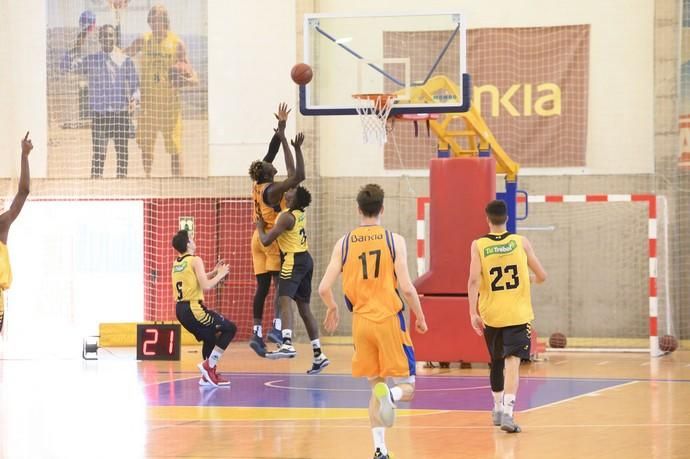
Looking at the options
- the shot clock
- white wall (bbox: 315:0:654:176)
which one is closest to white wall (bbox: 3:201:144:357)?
the shot clock

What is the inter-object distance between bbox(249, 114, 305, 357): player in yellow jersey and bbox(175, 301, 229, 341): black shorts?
67 cm

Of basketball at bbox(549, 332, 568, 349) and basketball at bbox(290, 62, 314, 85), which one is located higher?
basketball at bbox(290, 62, 314, 85)

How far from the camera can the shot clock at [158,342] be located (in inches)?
658

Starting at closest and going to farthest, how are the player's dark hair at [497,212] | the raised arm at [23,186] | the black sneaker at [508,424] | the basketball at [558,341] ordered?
the raised arm at [23,186] → the black sneaker at [508,424] → the player's dark hair at [497,212] → the basketball at [558,341]

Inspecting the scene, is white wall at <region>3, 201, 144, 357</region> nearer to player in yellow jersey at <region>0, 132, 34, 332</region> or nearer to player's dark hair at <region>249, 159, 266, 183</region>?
player's dark hair at <region>249, 159, 266, 183</region>

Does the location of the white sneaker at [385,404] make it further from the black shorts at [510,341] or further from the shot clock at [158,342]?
the shot clock at [158,342]

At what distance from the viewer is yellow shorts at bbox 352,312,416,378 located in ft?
25.7

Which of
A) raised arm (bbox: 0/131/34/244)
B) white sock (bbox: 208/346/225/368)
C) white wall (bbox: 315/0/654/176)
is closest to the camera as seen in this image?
raised arm (bbox: 0/131/34/244)

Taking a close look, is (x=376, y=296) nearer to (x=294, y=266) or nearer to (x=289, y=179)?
(x=289, y=179)

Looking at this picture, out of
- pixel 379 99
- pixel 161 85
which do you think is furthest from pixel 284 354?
pixel 161 85

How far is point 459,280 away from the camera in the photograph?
48.6 feet

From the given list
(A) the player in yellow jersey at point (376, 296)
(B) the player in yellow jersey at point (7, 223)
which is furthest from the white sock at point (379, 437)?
Result: (B) the player in yellow jersey at point (7, 223)

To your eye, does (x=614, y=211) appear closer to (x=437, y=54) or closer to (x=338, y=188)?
Result: (x=338, y=188)

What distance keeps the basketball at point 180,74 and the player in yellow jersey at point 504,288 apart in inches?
469
